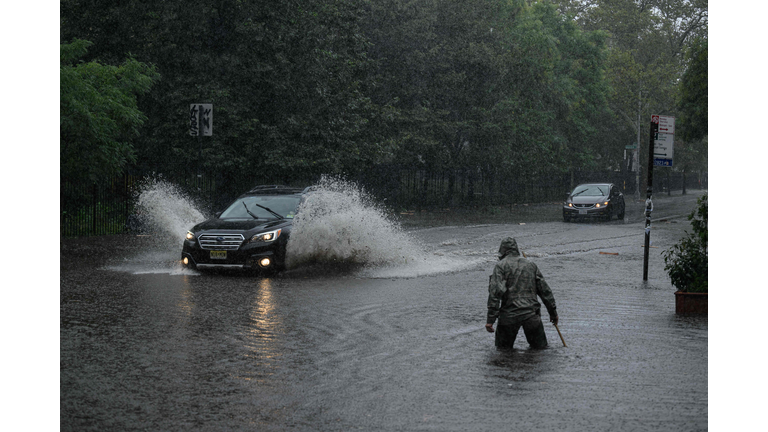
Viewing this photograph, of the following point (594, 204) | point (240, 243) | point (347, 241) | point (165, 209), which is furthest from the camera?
point (594, 204)

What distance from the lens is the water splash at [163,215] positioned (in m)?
20.8

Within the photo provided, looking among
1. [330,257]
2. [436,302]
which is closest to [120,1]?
[330,257]

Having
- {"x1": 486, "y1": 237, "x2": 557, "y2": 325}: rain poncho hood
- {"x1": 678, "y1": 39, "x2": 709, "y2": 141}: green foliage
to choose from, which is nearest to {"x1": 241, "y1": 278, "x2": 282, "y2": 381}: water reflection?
{"x1": 486, "y1": 237, "x2": 557, "y2": 325}: rain poncho hood

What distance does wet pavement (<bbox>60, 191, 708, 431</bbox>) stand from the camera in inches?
226

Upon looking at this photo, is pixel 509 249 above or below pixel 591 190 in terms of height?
below

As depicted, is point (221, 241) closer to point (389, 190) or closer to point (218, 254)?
point (218, 254)

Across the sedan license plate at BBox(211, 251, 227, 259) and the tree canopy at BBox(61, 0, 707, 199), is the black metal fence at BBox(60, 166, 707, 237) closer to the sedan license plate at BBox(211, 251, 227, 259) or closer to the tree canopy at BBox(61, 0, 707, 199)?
the tree canopy at BBox(61, 0, 707, 199)

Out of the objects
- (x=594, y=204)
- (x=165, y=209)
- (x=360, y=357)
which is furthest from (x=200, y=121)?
(x=594, y=204)

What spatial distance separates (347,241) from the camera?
50.1 feet

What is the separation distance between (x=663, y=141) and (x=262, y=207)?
7044 mm

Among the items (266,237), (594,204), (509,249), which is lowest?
(266,237)

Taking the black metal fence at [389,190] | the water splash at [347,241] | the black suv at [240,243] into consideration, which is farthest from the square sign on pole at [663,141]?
the black metal fence at [389,190]

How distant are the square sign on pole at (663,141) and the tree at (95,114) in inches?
492

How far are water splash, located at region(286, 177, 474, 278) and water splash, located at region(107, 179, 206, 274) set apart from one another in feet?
14.7
